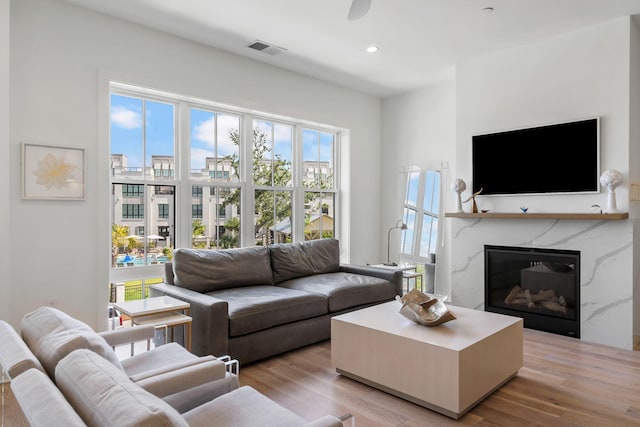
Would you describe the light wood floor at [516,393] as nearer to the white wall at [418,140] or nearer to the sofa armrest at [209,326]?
the sofa armrest at [209,326]

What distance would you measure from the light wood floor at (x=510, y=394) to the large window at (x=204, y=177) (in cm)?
169

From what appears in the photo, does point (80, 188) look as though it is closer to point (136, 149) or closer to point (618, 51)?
point (136, 149)

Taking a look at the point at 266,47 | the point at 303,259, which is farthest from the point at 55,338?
the point at 266,47

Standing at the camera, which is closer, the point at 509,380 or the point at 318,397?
the point at 318,397

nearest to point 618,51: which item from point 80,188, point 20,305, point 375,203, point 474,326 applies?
point 474,326

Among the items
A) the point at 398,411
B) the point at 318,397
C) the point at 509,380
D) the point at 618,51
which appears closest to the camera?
the point at 398,411

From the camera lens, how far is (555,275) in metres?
4.19

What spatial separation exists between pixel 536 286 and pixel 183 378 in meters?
3.89

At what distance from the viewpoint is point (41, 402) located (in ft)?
3.47

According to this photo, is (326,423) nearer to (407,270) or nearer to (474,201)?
(474,201)

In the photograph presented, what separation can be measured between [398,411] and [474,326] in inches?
32.0

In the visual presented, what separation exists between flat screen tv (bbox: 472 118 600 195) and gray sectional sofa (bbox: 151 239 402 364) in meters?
1.59

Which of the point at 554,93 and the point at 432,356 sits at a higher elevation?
the point at 554,93

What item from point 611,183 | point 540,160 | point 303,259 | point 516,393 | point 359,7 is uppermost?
point 359,7
